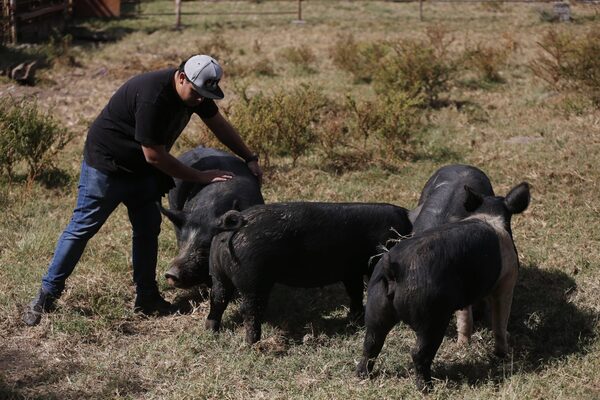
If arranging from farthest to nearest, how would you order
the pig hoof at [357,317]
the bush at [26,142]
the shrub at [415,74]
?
the shrub at [415,74] → the bush at [26,142] → the pig hoof at [357,317]

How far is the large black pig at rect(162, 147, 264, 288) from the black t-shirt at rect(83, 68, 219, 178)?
377 mm

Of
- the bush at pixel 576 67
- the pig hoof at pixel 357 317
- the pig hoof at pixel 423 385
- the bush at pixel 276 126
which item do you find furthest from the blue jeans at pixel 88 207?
the bush at pixel 576 67

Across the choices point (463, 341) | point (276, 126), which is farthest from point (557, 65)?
point (463, 341)

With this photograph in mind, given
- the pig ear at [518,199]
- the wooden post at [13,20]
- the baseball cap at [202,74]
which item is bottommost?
the wooden post at [13,20]

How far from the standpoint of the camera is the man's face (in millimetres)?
→ 4961

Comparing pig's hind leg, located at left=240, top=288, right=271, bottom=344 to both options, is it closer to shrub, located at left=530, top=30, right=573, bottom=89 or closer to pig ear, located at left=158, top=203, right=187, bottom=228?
pig ear, located at left=158, top=203, right=187, bottom=228

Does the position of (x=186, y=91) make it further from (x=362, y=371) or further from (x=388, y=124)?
(x=388, y=124)

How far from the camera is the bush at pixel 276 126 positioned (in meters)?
8.70

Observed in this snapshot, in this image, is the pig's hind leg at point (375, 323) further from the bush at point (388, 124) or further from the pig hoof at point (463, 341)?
the bush at point (388, 124)

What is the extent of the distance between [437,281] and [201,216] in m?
1.78

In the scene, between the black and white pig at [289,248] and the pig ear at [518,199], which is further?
the black and white pig at [289,248]

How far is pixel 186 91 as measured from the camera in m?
4.98

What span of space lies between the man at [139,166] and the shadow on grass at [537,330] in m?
2.04

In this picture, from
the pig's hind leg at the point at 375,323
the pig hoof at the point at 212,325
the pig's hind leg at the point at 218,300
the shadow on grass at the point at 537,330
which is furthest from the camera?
the pig hoof at the point at 212,325
